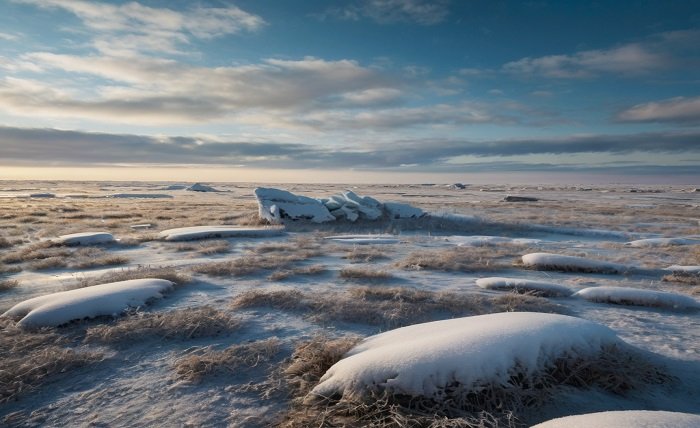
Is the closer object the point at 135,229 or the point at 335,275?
the point at 335,275

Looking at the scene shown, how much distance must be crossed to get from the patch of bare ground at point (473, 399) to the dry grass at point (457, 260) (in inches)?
214

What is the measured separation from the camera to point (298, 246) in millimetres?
12578

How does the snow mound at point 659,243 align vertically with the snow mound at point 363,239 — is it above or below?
above

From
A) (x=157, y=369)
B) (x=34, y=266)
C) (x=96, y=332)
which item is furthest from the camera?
(x=34, y=266)

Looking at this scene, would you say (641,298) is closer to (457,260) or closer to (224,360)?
(457,260)

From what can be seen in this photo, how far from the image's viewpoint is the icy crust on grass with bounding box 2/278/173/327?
16.8ft

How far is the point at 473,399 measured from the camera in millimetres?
3146

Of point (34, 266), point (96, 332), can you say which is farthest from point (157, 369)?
point (34, 266)

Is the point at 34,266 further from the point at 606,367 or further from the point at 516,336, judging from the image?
the point at 606,367

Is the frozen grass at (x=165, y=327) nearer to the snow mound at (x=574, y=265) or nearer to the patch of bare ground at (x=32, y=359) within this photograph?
the patch of bare ground at (x=32, y=359)

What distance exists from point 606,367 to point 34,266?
37.3 feet

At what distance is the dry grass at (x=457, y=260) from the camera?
9305 mm

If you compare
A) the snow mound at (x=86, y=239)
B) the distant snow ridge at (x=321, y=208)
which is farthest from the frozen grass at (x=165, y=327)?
the distant snow ridge at (x=321, y=208)

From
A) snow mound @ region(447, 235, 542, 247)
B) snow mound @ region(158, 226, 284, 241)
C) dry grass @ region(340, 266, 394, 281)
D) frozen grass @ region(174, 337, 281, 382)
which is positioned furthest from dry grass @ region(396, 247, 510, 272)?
snow mound @ region(158, 226, 284, 241)
